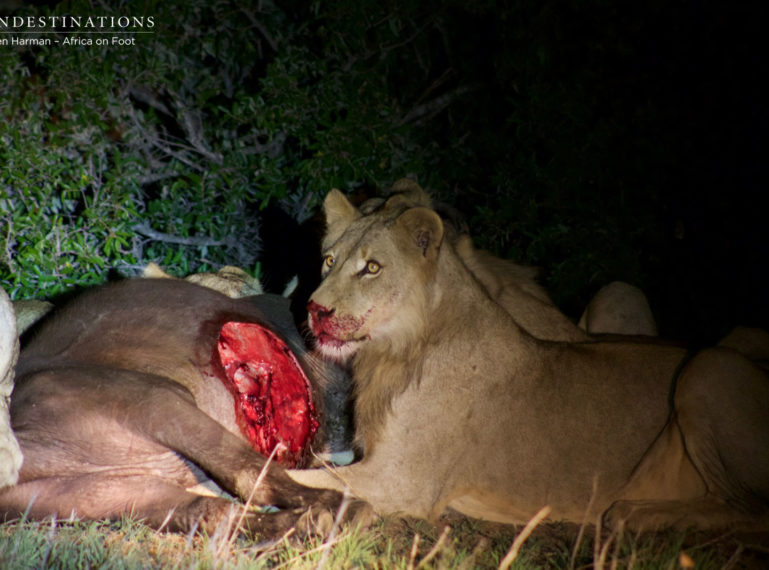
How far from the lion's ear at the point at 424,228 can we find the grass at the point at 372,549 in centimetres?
118

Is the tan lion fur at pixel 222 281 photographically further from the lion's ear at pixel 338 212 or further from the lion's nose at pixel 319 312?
the lion's nose at pixel 319 312

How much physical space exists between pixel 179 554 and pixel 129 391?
3.21ft

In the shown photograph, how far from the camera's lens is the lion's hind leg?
135 inches

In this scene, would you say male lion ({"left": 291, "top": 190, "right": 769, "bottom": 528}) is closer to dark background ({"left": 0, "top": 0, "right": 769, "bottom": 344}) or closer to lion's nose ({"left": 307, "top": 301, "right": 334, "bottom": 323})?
lion's nose ({"left": 307, "top": 301, "right": 334, "bottom": 323})

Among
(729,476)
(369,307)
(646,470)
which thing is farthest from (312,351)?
(729,476)

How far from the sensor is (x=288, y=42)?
6426mm

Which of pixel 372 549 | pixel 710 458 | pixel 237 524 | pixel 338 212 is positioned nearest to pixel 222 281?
pixel 338 212

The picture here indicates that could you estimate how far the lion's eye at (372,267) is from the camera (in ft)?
12.0

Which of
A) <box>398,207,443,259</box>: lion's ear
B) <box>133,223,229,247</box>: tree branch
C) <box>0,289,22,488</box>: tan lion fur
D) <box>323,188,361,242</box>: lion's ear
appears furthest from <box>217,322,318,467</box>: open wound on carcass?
<box>133,223,229,247</box>: tree branch

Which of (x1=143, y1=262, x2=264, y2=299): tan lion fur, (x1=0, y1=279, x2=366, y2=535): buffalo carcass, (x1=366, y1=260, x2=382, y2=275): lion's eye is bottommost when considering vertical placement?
(x1=0, y1=279, x2=366, y2=535): buffalo carcass

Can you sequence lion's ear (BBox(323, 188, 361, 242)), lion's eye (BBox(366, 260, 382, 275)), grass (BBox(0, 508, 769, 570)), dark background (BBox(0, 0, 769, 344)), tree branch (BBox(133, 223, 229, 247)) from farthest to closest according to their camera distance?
tree branch (BBox(133, 223, 229, 247))
dark background (BBox(0, 0, 769, 344))
lion's ear (BBox(323, 188, 361, 242))
lion's eye (BBox(366, 260, 382, 275))
grass (BBox(0, 508, 769, 570))

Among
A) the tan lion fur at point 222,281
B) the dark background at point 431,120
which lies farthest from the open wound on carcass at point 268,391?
the dark background at point 431,120

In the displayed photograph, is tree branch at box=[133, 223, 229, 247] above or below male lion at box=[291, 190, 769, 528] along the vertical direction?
above

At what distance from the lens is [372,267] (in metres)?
3.67
